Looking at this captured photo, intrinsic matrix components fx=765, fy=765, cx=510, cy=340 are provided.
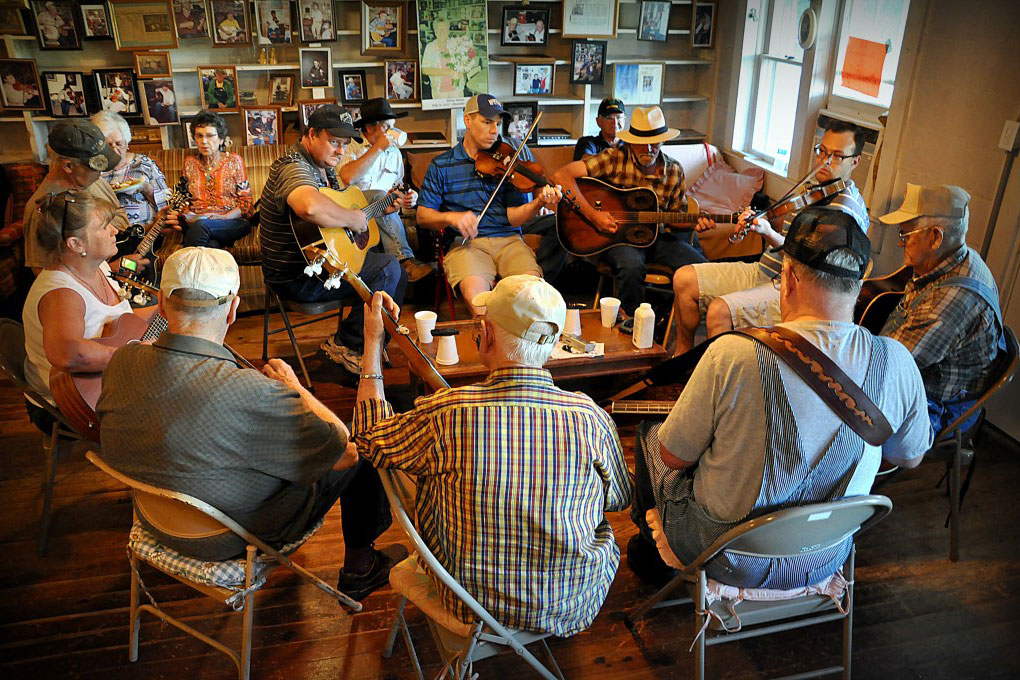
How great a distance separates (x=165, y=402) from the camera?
1.78 m

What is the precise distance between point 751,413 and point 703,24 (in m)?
5.03

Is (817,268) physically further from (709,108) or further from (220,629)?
(709,108)

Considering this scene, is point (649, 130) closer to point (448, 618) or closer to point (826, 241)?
point (826, 241)

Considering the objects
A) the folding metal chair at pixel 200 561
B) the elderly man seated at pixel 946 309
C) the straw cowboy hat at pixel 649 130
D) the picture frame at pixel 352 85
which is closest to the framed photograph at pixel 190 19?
the picture frame at pixel 352 85

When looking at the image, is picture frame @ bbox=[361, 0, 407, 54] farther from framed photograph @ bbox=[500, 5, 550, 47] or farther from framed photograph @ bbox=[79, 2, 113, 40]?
framed photograph @ bbox=[79, 2, 113, 40]

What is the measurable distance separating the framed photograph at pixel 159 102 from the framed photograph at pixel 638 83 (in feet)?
10.7

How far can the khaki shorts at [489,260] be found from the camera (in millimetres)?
3818

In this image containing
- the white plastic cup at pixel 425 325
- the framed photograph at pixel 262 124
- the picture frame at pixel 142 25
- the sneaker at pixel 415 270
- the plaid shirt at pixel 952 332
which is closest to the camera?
the plaid shirt at pixel 952 332

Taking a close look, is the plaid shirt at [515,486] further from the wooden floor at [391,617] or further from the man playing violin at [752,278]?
the man playing violin at [752,278]

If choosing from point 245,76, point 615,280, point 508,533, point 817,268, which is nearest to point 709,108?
point 615,280

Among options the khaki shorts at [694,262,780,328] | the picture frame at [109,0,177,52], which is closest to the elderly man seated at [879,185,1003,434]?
the khaki shorts at [694,262,780,328]

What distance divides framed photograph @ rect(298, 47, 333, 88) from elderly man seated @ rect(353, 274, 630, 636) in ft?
14.3

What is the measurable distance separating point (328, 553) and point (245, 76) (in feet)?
13.4

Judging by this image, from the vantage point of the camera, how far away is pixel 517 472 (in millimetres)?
1634
